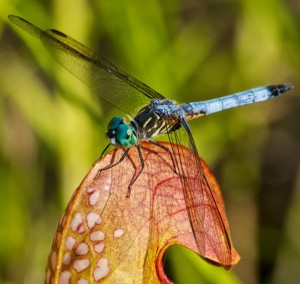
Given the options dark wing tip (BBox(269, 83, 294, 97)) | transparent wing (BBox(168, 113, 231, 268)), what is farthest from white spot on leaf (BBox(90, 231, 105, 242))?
dark wing tip (BBox(269, 83, 294, 97))

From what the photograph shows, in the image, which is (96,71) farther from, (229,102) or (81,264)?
(81,264)

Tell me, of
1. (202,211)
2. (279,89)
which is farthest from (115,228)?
(279,89)

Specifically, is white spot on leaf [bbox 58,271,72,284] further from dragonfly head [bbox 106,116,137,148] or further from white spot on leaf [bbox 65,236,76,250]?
dragonfly head [bbox 106,116,137,148]

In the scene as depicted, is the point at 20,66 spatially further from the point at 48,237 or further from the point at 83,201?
the point at 83,201

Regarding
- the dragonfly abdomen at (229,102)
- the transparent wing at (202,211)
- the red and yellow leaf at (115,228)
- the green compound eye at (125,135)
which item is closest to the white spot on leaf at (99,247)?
the red and yellow leaf at (115,228)

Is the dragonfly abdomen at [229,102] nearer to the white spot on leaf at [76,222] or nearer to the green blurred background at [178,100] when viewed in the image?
the green blurred background at [178,100]
